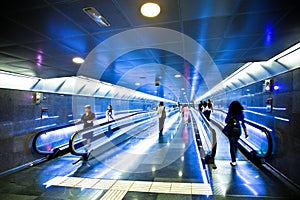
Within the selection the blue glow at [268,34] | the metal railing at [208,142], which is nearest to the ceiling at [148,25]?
the blue glow at [268,34]

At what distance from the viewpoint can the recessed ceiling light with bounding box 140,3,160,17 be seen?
7.09 ft

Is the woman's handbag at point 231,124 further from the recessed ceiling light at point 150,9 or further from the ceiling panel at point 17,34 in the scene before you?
the ceiling panel at point 17,34

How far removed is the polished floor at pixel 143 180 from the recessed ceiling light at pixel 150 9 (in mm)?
2899

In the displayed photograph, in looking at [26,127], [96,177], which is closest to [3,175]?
[26,127]

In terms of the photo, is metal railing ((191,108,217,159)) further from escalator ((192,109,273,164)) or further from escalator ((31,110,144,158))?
escalator ((31,110,144,158))

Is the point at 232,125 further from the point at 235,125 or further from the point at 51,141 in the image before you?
the point at 51,141

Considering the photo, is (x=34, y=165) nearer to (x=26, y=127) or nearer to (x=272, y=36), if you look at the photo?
(x=26, y=127)

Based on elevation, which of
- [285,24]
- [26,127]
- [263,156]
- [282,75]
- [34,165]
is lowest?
[34,165]

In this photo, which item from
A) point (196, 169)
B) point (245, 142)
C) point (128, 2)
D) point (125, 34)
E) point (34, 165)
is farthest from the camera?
point (245, 142)

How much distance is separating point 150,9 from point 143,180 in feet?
10.7

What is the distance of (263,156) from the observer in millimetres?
4477

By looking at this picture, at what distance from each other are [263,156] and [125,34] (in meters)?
4.32

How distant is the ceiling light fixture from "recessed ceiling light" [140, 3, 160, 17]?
1.87 feet

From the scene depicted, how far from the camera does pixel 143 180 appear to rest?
12.6 ft
